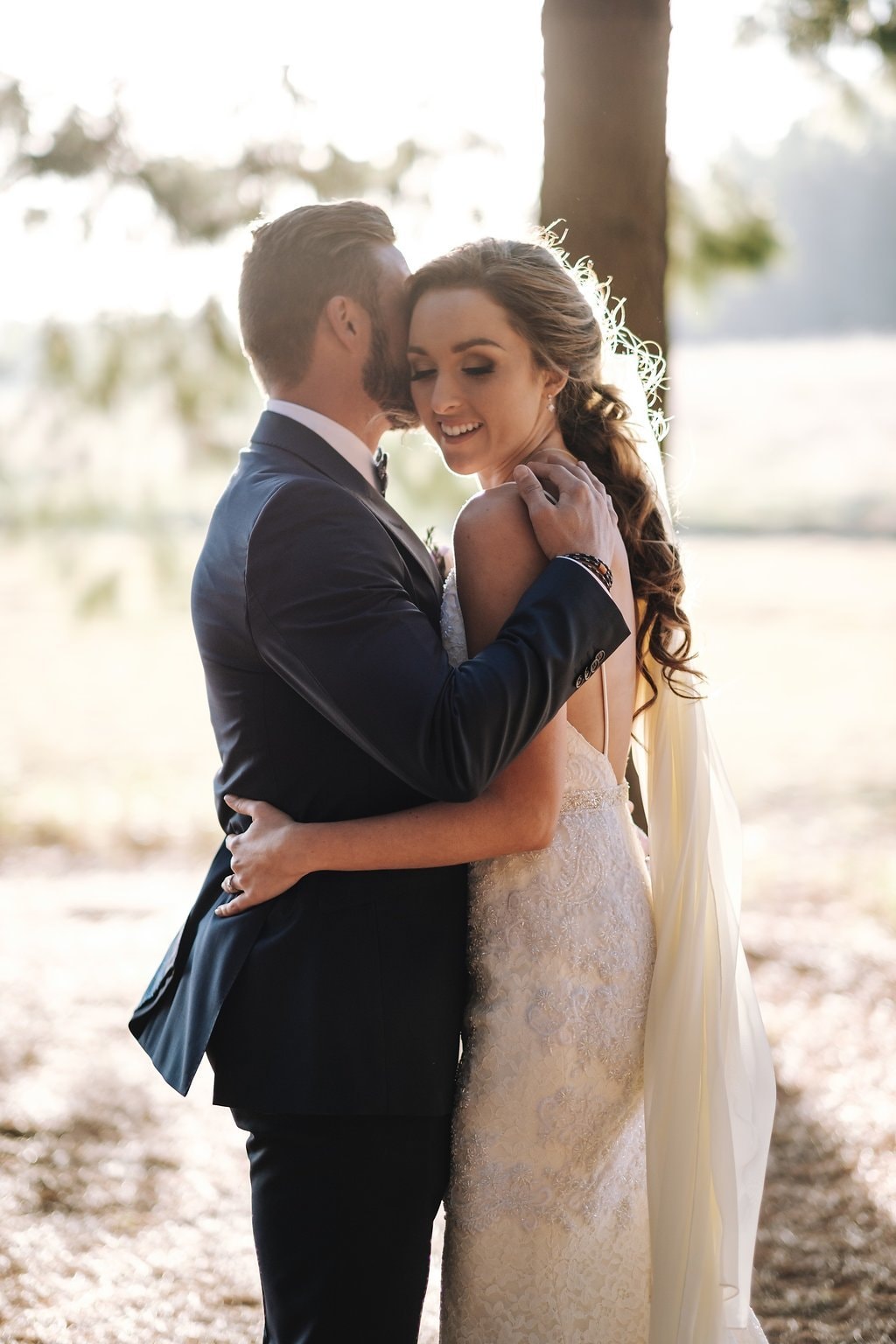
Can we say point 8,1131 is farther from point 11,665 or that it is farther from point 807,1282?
point 11,665

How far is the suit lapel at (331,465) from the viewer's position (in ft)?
7.42

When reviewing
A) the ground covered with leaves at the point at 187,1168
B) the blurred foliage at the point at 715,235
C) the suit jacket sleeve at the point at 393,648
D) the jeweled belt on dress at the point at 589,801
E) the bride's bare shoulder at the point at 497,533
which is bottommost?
the ground covered with leaves at the point at 187,1168

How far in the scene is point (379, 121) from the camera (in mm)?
6750

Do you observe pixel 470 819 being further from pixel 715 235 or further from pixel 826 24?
pixel 715 235

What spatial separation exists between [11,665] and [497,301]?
19.0m

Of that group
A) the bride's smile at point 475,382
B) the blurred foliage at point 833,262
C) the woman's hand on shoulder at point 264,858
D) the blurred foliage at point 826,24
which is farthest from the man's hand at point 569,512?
the blurred foliage at point 833,262

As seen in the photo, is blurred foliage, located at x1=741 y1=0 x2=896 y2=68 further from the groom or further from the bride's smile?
the groom

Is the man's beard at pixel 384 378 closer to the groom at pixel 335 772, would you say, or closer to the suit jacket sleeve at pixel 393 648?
the groom at pixel 335 772

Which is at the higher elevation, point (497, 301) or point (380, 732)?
point (497, 301)

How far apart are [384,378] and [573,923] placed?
40.8 inches

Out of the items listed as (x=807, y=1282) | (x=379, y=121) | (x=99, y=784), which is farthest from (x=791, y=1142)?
(x=99, y=784)

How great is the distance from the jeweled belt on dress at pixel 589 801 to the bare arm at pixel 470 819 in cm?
14

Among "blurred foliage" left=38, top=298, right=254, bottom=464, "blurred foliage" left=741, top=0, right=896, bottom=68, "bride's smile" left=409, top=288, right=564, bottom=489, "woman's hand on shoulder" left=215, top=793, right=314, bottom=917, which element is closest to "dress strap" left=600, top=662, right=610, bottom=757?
"bride's smile" left=409, top=288, right=564, bottom=489

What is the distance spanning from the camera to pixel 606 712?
2.45m
